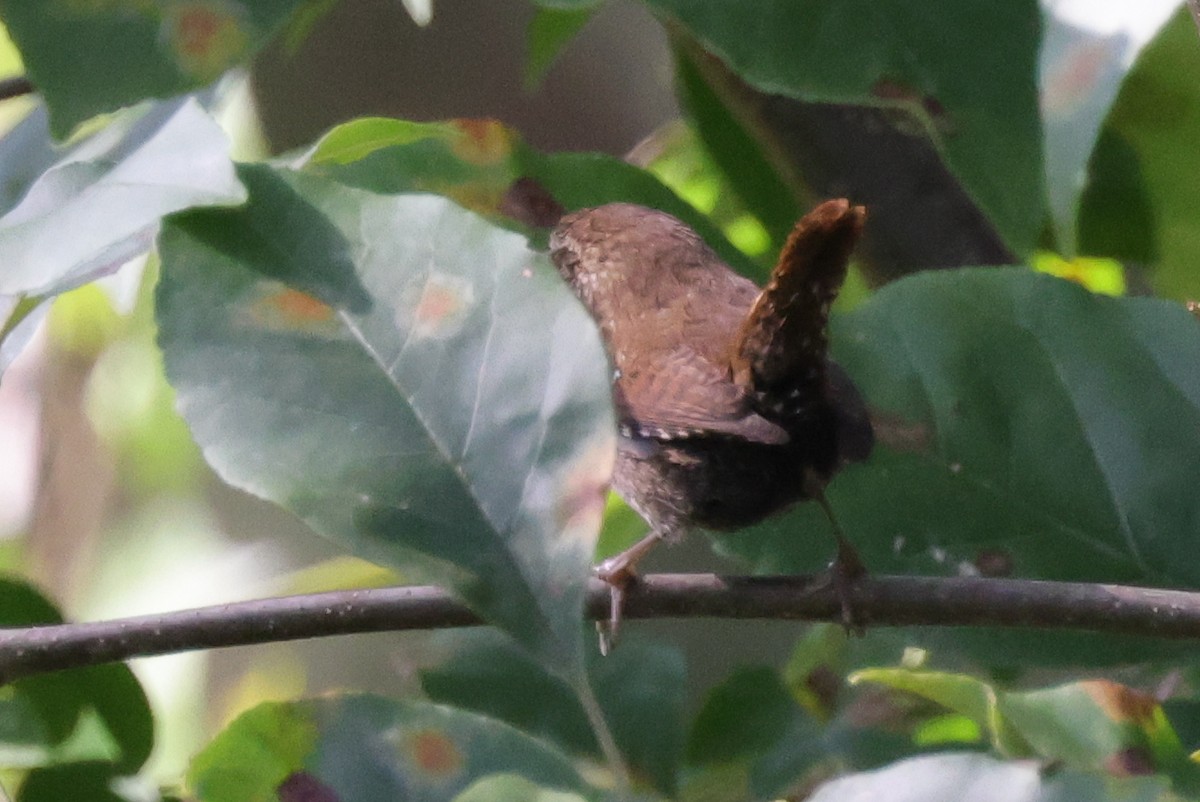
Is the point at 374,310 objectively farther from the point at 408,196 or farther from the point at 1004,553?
the point at 1004,553

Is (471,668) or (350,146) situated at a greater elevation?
(350,146)

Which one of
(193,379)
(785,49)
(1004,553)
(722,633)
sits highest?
(785,49)

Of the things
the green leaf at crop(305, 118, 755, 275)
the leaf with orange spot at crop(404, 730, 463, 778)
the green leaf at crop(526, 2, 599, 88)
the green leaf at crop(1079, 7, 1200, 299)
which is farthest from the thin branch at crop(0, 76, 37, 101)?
the green leaf at crop(1079, 7, 1200, 299)

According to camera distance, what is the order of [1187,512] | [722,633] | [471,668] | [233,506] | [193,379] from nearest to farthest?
[193,379] → [1187,512] → [471,668] → [722,633] → [233,506]

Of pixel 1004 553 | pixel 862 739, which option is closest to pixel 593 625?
pixel 862 739

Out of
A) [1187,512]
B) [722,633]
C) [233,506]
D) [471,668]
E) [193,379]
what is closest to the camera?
[193,379]

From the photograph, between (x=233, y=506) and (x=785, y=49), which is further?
(x=233, y=506)

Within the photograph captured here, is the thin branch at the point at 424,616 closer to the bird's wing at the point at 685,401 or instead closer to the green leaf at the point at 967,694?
the green leaf at the point at 967,694

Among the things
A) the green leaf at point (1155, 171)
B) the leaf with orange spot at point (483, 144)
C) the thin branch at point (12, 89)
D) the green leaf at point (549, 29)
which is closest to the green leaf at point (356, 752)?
the leaf with orange spot at point (483, 144)
